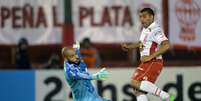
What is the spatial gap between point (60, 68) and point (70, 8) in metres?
1.02

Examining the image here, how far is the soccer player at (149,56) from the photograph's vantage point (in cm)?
1395

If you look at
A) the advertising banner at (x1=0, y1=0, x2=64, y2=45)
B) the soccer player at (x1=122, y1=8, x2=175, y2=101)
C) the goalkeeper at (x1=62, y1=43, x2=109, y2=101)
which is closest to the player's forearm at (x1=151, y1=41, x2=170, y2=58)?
the soccer player at (x1=122, y1=8, x2=175, y2=101)

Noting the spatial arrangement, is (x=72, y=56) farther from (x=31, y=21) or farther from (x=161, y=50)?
(x=31, y=21)

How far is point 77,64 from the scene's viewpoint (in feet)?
44.7

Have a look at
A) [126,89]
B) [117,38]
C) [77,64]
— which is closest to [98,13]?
[117,38]

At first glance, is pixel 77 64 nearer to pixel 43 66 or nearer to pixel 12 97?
pixel 12 97

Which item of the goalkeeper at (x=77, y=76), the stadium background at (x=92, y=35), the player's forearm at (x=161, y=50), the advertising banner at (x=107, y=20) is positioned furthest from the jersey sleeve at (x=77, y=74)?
the advertising banner at (x=107, y=20)

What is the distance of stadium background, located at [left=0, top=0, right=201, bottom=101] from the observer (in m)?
17.7

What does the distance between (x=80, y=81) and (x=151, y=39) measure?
110 cm

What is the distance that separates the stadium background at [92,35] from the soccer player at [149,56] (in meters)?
3.53

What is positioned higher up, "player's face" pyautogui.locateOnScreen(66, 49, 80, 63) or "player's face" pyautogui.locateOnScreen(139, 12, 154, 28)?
"player's face" pyautogui.locateOnScreen(139, 12, 154, 28)

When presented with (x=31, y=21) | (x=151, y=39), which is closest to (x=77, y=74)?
(x=151, y=39)

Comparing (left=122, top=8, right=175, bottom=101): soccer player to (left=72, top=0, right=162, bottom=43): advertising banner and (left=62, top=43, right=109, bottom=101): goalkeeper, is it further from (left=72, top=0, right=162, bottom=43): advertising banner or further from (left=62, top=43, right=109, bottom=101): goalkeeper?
(left=72, top=0, right=162, bottom=43): advertising banner

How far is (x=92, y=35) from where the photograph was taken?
18.8 meters
